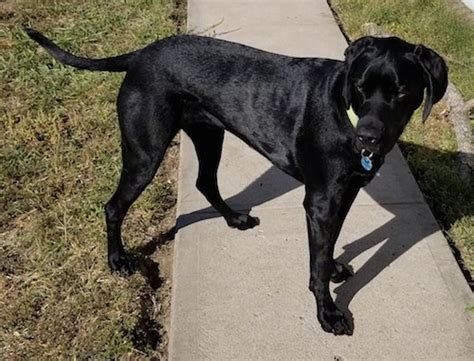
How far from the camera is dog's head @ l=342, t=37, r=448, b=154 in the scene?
8.13 feet

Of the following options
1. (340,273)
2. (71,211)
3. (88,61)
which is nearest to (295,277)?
(340,273)

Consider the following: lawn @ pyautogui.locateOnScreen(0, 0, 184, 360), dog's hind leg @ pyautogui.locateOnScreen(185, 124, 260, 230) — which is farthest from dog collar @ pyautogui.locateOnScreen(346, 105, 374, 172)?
lawn @ pyautogui.locateOnScreen(0, 0, 184, 360)

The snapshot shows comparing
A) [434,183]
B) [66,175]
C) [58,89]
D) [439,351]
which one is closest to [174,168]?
[66,175]

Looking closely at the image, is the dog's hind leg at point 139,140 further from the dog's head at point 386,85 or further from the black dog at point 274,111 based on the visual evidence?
the dog's head at point 386,85

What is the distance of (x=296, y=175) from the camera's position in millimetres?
3143

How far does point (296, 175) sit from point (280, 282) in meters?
0.63

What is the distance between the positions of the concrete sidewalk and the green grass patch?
150mm

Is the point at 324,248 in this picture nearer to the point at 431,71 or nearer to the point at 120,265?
the point at 431,71

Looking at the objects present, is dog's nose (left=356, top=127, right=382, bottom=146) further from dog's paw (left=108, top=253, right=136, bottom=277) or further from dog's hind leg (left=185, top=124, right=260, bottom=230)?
dog's paw (left=108, top=253, right=136, bottom=277)

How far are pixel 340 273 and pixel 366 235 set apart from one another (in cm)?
43

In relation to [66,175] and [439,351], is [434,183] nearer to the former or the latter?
[439,351]

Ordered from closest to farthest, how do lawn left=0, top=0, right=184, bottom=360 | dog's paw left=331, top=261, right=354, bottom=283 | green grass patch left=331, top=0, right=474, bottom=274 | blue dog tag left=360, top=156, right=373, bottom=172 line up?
1. blue dog tag left=360, top=156, right=373, bottom=172
2. lawn left=0, top=0, right=184, bottom=360
3. dog's paw left=331, top=261, right=354, bottom=283
4. green grass patch left=331, top=0, right=474, bottom=274

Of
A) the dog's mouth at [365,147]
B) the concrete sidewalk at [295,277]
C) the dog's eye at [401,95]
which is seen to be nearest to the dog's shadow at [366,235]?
the concrete sidewalk at [295,277]

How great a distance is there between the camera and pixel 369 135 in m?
2.45
